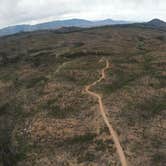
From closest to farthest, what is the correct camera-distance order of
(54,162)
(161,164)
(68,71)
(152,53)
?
(161,164) → (54,162) → (68,71) → (152,53)

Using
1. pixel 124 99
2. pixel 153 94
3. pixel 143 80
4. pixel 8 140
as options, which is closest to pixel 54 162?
pixel 8 140

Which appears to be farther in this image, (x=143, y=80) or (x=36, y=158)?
(x=143, y=80)

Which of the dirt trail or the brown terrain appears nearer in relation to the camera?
the dirt trail

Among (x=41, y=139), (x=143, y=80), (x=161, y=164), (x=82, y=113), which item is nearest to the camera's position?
(x=161, y=164)

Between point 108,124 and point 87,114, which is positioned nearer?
point 108,124

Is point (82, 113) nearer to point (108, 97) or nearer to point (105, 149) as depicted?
point (108, 97)

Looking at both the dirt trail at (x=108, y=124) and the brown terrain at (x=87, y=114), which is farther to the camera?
the brown terrain at (x=87, y=114)

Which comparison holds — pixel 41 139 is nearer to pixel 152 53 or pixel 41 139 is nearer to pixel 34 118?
pixel 34 118

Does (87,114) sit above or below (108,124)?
below
